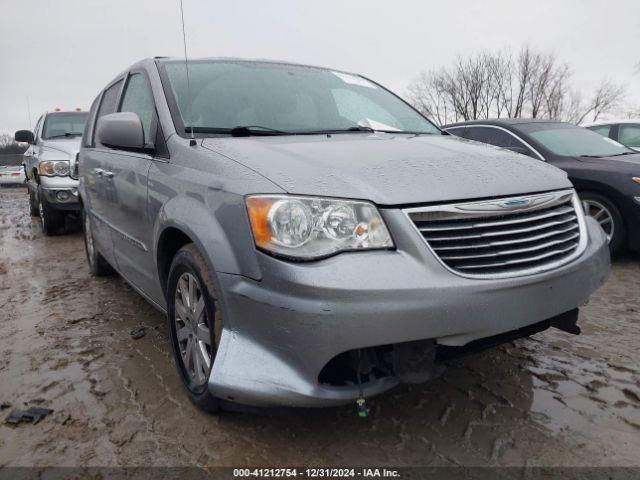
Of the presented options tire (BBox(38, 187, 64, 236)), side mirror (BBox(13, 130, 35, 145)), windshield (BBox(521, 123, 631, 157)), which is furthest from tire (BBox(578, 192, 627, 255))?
side mirror (BBox(13, 130, 35, 145))

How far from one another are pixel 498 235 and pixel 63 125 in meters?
8.22

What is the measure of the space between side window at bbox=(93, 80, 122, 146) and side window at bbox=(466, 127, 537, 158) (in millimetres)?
3945

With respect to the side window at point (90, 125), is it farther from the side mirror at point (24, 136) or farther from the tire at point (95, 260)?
the side mirror at point (24, 136)

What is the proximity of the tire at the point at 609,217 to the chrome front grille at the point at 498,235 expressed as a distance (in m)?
3.14

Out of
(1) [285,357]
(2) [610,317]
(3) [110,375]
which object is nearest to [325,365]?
(1) [285,357]

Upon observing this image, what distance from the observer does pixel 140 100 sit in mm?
3213

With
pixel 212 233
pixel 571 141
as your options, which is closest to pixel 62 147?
pixel 212 233

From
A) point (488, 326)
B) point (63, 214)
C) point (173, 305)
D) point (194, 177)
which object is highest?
point (194, 177)

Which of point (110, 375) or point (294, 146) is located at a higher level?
point (294, 146)

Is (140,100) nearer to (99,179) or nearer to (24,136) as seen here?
→ (99,179)

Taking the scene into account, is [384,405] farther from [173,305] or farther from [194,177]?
[194,177]

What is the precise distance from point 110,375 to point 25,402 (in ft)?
1.38

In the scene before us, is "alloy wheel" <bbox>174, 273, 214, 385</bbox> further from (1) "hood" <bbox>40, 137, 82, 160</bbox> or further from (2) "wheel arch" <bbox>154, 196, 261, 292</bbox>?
(1) "hood" <bbox>40, 137, 82, 160</bbox>

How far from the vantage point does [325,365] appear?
1.85 metres
